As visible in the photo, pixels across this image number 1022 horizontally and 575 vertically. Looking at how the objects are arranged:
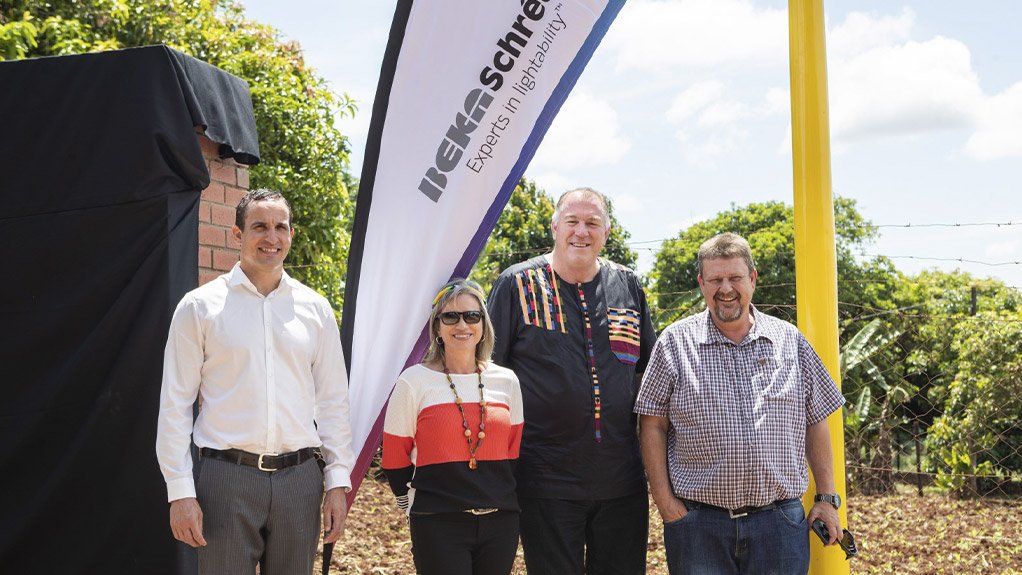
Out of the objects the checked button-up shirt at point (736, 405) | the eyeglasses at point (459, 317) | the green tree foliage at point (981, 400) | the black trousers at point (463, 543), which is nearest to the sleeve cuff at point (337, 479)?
the black trousers at point (463, 543)

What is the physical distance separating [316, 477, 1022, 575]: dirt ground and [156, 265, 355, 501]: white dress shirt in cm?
296

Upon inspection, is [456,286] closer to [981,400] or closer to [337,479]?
[337,479]

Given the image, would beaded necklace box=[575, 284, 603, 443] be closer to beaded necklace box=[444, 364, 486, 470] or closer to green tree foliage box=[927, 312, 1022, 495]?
beaded necklace box=[444, 364, 486, 470]

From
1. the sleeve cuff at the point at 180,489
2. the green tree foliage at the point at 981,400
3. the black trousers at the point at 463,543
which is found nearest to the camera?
the sleeve cuff at the point at 180,489

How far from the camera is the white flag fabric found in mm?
3568

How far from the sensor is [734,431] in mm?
3195

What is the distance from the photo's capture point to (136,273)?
391 centimetres

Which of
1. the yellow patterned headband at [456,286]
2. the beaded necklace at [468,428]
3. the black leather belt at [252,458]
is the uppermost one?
the yellow patterned headband at [456,286]

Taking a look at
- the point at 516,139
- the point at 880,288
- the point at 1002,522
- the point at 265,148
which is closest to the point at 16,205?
the point at 516,139

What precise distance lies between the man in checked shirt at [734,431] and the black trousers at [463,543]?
1.90 feet

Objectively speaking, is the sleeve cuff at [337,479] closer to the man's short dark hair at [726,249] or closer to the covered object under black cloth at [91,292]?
the covered object under black cloth at [91,292]

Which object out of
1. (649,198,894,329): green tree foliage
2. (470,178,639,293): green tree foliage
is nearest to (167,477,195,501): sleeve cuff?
(649,198,894,329): green tree foliage

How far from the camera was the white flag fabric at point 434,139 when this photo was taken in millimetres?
3568

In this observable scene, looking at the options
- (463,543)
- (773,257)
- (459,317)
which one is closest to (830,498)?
(463,543)
